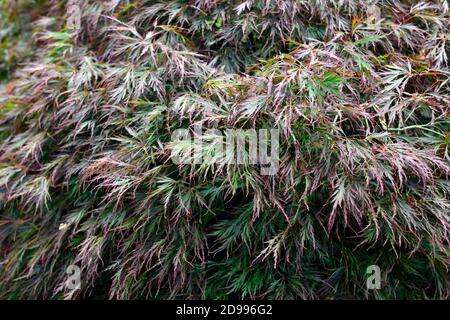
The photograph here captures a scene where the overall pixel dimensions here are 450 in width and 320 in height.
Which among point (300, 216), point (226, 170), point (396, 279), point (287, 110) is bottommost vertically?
point (396, 279)

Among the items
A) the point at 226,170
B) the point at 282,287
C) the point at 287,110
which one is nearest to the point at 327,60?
the point at 287,110

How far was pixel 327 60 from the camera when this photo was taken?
1729 mm

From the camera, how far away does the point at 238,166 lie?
1.61m

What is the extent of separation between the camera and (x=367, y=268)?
1.72 meters

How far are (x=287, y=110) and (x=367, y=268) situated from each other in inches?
24.4

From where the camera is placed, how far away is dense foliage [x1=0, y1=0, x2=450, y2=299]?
1.62 metres

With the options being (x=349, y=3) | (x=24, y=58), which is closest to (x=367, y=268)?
(x=349, y=3)

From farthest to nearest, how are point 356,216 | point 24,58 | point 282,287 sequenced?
point 24,58, point 282,287, point 356,216

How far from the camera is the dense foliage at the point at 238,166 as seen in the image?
5.30 feet

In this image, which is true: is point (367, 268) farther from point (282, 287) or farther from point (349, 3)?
point (349, 3)

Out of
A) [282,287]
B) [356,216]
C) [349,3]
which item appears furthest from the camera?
[349,3]
